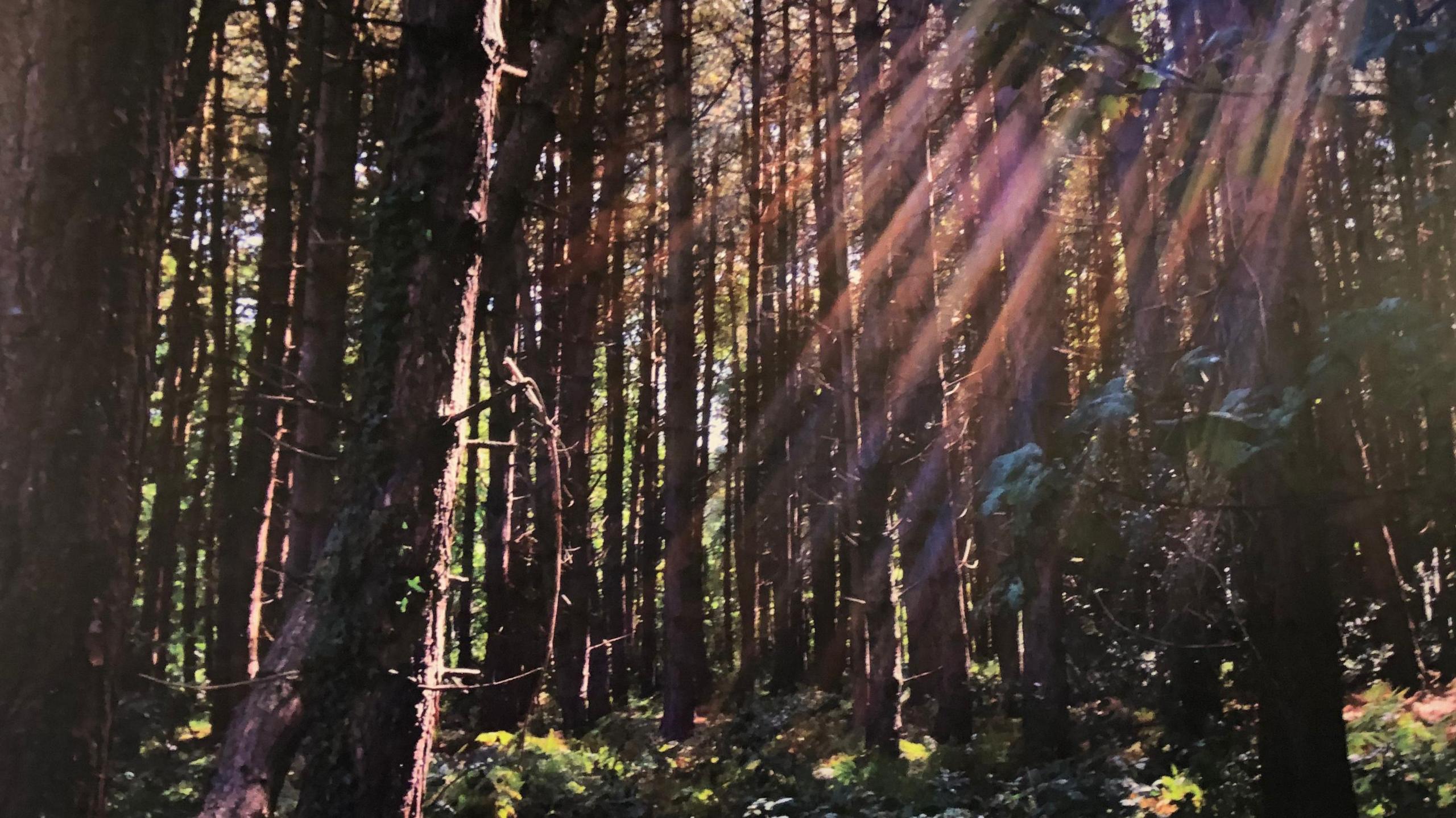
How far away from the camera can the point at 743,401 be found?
22609mm

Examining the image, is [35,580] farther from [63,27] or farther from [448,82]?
[448,82]

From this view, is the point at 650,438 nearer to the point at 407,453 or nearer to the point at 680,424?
the point at 680,424

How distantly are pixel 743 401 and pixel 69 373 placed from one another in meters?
19.9

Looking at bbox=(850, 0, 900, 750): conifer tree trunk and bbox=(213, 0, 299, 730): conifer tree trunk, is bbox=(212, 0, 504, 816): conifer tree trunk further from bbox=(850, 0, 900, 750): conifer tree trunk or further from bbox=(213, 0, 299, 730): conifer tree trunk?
bbox=(850, 0, 900, 750): conifer tree trunk

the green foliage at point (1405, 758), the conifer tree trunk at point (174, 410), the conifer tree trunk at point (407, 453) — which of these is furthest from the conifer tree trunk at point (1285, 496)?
the conifer tree trunk at point (174, 410)

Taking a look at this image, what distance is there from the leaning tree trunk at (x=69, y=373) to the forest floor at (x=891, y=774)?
326 centimetres

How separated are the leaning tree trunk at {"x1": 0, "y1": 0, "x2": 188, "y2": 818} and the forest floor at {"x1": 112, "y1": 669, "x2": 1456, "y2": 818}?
3.26m

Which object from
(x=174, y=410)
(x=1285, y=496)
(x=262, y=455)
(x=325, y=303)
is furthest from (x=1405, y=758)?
(x=174, y=410)

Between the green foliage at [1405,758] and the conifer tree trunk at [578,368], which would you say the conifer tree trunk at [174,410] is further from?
the green foliage at [1405,758]

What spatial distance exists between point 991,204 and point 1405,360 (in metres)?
8.93

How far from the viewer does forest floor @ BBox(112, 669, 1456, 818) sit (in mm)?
6973

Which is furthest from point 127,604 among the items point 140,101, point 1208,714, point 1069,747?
point 1208,714

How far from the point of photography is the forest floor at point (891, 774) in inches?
275

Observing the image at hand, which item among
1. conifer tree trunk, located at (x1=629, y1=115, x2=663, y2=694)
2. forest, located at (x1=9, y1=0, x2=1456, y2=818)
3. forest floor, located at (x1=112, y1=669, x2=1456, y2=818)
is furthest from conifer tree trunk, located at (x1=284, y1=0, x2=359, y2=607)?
conifer tree trunk, located at (x1=629, y1=115, x2=663, y2=694)
